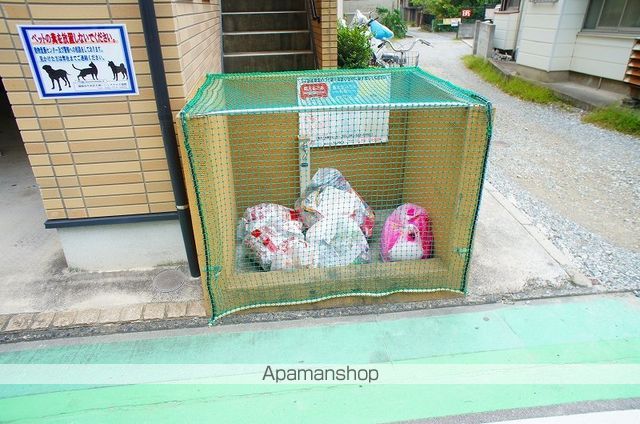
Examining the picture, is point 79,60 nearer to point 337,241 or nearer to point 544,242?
point 337,241

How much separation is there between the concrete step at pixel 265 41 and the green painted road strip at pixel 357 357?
13.4 ft

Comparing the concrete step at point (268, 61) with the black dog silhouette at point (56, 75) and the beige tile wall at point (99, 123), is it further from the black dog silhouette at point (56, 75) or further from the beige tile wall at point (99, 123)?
the black dog silhouette at point (56, 75)

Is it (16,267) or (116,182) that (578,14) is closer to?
(116,182)

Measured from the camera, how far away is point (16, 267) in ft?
10.4

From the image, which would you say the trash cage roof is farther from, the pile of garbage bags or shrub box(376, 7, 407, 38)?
shrub box(376, 7, 407, 38)

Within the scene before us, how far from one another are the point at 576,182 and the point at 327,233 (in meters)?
3.48

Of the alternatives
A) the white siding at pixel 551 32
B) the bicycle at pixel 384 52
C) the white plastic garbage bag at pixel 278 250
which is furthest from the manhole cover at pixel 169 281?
the white siding at pixel 551 32

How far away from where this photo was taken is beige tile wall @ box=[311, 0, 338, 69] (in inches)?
177

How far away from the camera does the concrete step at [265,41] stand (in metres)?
5.38

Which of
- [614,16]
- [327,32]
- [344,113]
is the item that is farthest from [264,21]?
[614,16]

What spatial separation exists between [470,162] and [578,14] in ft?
26.6

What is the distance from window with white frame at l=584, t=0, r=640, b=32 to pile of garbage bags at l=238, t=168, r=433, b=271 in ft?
23.4

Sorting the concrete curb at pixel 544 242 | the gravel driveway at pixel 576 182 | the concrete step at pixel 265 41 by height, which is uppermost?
the concrete step at pixel 265 41

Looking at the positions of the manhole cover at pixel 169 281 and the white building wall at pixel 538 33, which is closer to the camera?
the manhole cover at pixel 169 281
